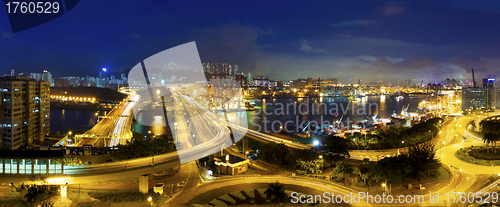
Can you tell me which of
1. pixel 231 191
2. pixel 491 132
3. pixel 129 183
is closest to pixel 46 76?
pixel 129 183

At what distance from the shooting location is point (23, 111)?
649 cm

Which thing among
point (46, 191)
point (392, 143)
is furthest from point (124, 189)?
point (392, 143)

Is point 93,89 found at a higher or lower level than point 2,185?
higher

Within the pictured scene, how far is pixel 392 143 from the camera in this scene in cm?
541

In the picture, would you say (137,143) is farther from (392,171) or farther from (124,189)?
(392,171)

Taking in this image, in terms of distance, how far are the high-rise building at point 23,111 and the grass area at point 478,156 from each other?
8680 millimetres

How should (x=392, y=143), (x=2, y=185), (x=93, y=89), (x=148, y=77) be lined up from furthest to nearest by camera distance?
1. (x=93, y=89)
2. (x=148, y=77)
3. (x=392, y=143)
4. (x=2, y=185)

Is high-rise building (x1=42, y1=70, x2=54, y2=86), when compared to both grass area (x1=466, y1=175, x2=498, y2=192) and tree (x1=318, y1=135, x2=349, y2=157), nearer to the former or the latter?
tree (x1=318, y1=135, x2=349, y2=157)

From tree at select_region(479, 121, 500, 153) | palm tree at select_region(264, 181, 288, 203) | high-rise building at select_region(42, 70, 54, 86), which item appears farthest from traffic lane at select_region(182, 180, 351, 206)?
high-rise building at select_region(42, 70, 54, 86)

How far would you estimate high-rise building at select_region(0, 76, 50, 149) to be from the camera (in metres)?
6.08

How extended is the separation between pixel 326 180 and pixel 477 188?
173cm

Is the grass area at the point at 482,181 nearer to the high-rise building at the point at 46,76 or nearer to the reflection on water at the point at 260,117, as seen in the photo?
the reflection on water at the point at 260,117

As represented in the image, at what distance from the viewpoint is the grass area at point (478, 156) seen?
14.2 ft

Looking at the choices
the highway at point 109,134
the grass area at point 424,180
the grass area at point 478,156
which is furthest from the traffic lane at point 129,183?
the grass area at point 478,156
